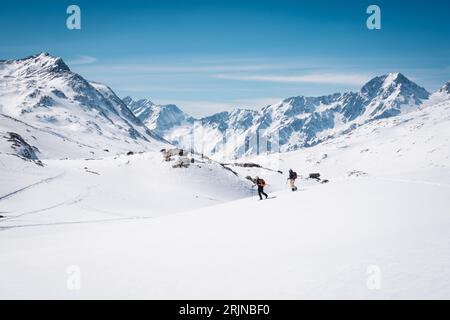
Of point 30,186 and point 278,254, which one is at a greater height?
point 30,186

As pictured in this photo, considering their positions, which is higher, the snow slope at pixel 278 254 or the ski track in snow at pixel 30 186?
the ski track in snow at pixel 30 186

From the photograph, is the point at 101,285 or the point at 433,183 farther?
the point at 433,183

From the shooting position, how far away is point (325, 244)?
1163cm

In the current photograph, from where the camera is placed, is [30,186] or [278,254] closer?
[278,254]

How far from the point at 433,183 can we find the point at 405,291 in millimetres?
19011

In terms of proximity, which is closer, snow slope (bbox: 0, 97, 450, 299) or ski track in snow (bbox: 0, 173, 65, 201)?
snow slope (bbox: 0, 97, 450, 299)

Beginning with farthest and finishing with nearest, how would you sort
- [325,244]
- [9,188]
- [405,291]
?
[9,188] → [325,244] → [405,291]

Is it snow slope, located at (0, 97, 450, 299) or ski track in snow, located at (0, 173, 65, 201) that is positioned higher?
ski track in snow, located at (0, 173, 65, 201)

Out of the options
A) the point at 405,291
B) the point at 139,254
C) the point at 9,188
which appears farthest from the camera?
the point at 9,188

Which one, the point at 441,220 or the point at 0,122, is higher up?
the point at 0,122

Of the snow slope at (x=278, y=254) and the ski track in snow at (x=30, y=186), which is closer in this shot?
the snow slope at (x=278, y=254)
